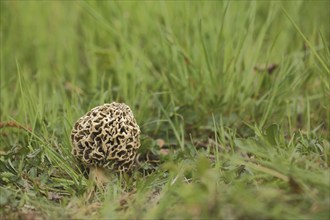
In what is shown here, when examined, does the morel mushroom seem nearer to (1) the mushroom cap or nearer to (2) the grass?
(1) the mushroom cap

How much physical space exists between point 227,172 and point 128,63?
1428 millimetres

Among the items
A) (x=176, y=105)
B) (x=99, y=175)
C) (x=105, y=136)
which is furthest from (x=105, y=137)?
(x=176, y=105)

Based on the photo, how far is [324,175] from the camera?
2.16m

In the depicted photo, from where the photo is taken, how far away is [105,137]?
9.05 ft

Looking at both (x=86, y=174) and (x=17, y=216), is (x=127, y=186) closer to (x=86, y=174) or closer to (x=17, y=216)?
(x=86, y=174)

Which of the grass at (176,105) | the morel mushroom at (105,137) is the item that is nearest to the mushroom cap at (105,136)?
the morel mushroom at (105,137)

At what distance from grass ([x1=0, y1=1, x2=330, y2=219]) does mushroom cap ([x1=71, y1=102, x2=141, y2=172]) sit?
4.3 inches

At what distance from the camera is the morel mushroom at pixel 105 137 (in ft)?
9.00

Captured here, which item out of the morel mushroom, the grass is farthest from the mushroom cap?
the grass

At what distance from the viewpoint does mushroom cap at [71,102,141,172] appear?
108 inches

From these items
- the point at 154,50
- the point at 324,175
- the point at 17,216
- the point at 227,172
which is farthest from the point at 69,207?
the point at 154,50

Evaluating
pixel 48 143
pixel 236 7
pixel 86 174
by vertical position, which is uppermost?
pixel 236 7

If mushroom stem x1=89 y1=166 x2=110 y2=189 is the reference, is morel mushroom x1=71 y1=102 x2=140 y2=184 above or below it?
above

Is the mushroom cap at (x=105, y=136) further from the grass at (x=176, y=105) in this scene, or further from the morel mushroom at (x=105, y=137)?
the grass at (x=176, y=105)
